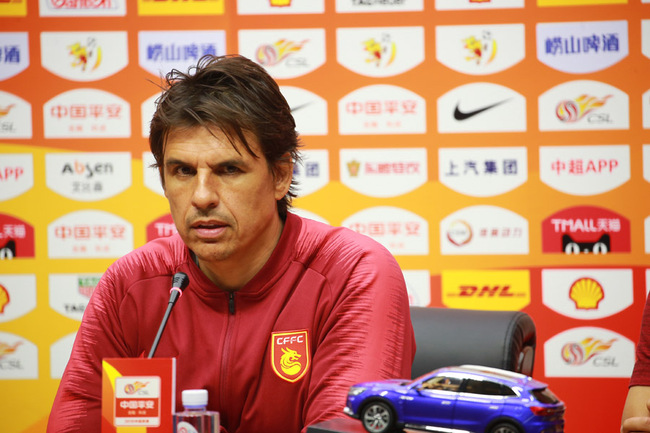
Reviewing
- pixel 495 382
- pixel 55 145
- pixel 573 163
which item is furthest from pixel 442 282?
pixel 495 382

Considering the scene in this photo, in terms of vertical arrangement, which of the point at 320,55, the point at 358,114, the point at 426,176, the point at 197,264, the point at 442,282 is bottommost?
the point at 442,282

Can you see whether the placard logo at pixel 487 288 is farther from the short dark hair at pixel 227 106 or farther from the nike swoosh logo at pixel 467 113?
the short dark hair at pixel 227 106

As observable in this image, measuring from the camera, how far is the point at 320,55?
112 inches

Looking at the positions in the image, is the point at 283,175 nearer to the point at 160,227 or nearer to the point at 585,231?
the point at 160,227

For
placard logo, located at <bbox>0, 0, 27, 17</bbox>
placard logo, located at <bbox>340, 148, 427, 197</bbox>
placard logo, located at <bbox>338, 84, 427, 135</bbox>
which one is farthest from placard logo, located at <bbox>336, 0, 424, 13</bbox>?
placard logo, located at <bbox>0, 0, 27, 17</bbox>

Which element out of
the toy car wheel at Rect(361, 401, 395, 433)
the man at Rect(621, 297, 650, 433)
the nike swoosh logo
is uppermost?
the nike swoosh logo

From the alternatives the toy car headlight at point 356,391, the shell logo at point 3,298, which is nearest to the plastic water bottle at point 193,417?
the toy car headlight at point 356,391

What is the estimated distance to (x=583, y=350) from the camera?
109 inches

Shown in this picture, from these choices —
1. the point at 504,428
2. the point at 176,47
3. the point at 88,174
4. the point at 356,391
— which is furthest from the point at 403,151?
the point at 504,428

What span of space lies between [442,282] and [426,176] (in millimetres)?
425

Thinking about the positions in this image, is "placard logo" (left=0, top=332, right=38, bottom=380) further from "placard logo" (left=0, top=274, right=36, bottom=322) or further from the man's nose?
the man's nose

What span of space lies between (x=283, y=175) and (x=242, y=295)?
0.92 ft

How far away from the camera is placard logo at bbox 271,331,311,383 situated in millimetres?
1366

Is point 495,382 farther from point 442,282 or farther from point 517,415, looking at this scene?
point 442,282
